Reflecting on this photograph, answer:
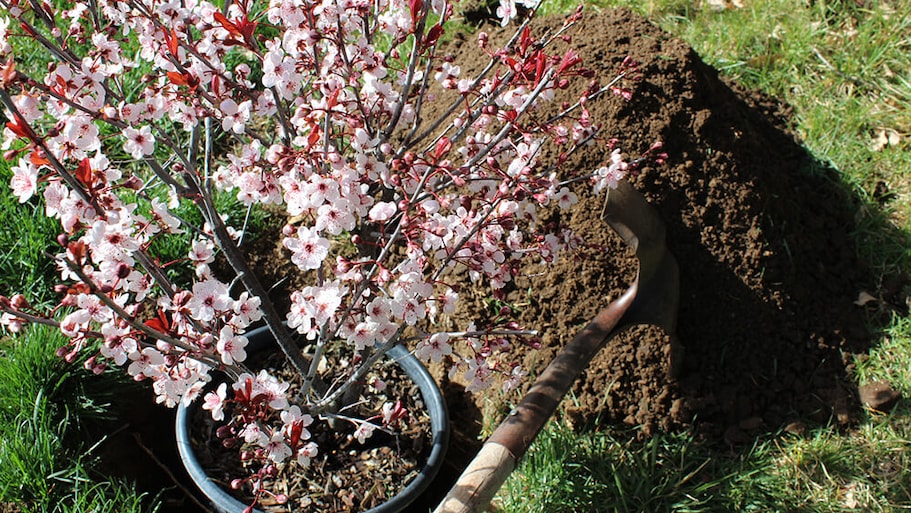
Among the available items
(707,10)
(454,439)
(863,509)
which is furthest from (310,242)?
(707,10)

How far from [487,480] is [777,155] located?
1982 millimetres

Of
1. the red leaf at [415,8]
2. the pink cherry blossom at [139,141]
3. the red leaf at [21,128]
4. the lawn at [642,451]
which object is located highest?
the red leaf at [21,128]

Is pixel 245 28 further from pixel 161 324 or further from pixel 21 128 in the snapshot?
pixel 161 324

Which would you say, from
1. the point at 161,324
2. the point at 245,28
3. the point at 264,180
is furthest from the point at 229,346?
the point at 245,28

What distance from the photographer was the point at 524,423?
6.53 feet

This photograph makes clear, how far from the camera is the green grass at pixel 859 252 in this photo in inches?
92.0

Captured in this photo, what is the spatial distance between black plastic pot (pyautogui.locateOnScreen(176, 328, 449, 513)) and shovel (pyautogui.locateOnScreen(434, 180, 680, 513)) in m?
0.31

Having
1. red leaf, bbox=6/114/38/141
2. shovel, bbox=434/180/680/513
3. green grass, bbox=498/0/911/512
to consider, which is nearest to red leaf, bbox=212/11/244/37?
red leaf, bbox=6/114/38/141

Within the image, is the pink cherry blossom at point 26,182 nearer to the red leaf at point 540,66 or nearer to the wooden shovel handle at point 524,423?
the red leaf at point 540,66

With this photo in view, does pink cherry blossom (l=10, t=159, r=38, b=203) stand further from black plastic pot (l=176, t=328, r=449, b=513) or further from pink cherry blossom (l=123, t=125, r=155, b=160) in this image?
black plastic pot (l=176, t=328, r=449, b=513)

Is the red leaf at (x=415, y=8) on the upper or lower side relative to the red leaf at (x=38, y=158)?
lower

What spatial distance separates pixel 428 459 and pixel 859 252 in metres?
1.91

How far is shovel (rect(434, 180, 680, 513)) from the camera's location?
1.85 m

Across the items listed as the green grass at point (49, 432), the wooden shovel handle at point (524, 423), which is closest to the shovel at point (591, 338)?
the wooden shovel handle at point (524, 423)
